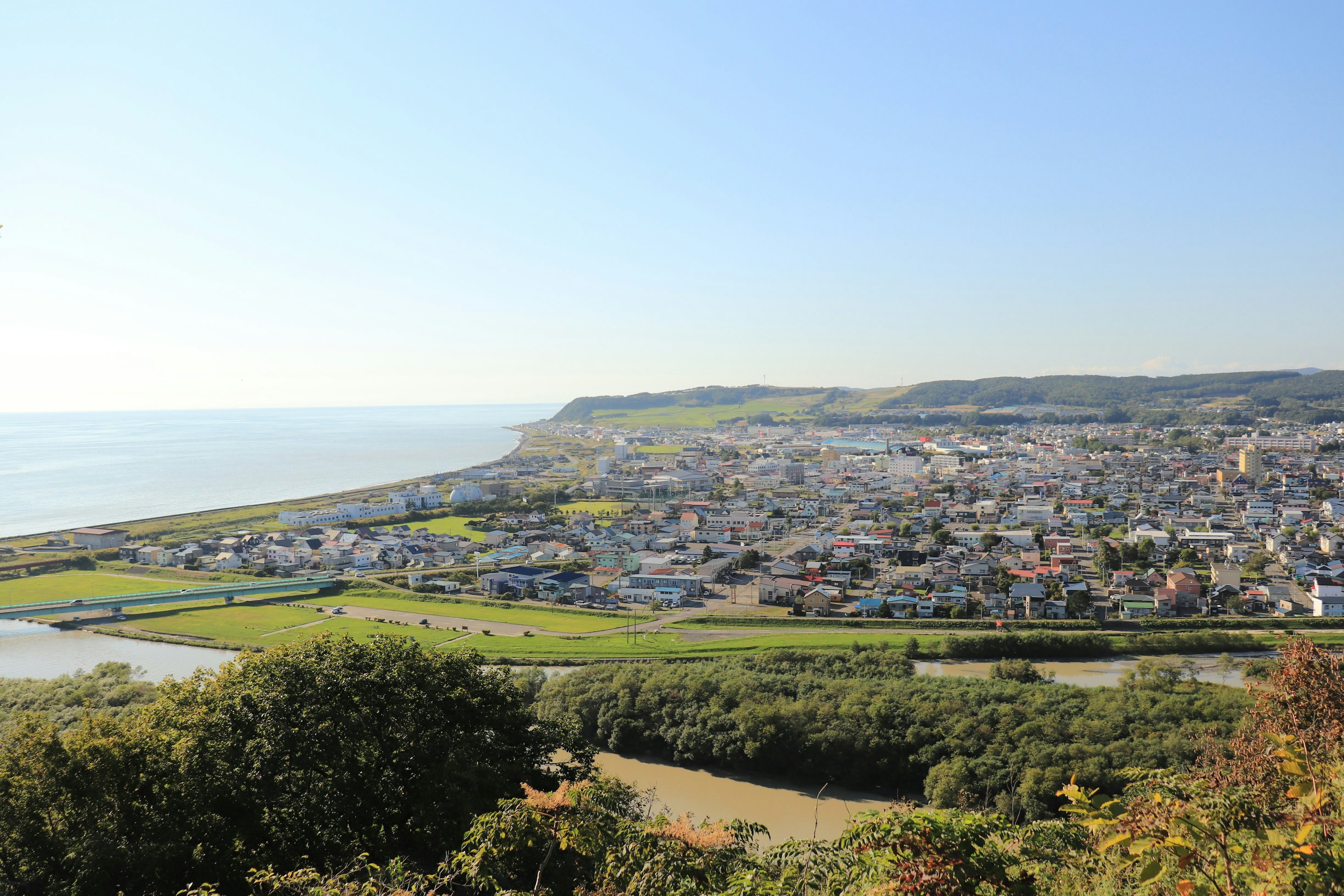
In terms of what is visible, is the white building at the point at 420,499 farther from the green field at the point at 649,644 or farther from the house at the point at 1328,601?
the house at the point at 1328,601

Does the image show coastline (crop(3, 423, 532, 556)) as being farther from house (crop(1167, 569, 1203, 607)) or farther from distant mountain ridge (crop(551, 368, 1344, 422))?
distant mountain ridge (crop(551, 368, 1344, 422))

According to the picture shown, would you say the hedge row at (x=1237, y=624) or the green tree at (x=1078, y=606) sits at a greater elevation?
the green tree at (x=1078, y=606)

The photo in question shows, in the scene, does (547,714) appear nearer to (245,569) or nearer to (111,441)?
(245,569)

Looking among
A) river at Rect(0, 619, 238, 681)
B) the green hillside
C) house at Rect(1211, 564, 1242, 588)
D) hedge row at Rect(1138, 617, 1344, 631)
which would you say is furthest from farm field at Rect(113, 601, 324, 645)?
the green hillside

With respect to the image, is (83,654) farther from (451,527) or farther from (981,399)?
(981,399)

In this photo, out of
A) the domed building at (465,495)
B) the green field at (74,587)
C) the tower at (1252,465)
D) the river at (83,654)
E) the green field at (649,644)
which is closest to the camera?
the river at (83,654)

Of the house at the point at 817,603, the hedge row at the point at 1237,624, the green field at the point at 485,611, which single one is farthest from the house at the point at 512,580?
the hedge row at the point at 1237,624

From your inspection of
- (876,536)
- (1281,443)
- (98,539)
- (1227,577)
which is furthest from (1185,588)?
(1281,443)

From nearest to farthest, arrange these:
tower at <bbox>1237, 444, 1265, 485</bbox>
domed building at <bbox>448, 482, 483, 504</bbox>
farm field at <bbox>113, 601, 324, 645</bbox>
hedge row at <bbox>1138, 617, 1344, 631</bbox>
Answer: hedge row at <bbox>1138, 617, 1344, 631</bbox> < farm field at <bbox>113, 601, 324, 645</bbox> < domed building at <bbox>448, 482, 483, 504</bbox> < tower at <bbox>1237, 444, 1265, 485</bbox>
